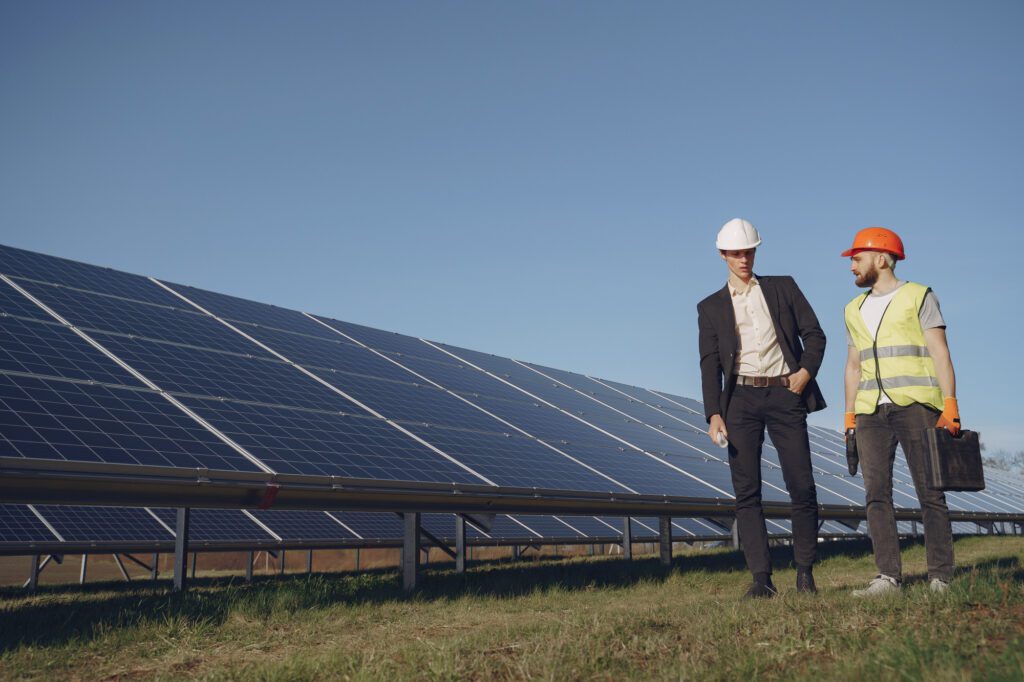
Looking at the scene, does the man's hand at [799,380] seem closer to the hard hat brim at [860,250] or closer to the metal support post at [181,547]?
the hard hat brim at [860,250]

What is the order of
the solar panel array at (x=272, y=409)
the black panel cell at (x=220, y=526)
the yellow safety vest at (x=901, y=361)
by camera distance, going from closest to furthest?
the yellow safety vest at (x=901, y=361) < the solar panel array at (x=272, y=409) < the black panel cell at (x=220, y=526)

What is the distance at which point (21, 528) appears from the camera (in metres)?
12.7

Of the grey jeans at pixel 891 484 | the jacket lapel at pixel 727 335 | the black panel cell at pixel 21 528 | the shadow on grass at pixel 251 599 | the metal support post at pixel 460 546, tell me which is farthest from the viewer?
the metal support post at pixel 460 546

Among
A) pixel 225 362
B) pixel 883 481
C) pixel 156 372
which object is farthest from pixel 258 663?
pixel 225 362

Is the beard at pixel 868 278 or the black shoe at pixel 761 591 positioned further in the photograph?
A: the beard at pixel 868 278

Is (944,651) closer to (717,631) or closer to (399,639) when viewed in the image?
(717,631)

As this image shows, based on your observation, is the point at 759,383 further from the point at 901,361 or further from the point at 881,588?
the point at 881,588

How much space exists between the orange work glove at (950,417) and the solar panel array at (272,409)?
4.40 metres

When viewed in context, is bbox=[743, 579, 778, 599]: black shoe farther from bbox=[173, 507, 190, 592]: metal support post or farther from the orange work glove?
bbox=[173, 507, 190, 592]: metal support post

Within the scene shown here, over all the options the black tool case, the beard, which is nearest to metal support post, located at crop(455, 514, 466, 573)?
the beard

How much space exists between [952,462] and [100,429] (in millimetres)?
6204

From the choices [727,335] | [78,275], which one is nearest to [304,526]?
[78,275]

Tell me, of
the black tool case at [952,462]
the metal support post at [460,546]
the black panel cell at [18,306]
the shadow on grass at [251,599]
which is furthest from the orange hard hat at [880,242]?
the black panel cell at [18,306]

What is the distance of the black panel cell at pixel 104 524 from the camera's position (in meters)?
13.1
